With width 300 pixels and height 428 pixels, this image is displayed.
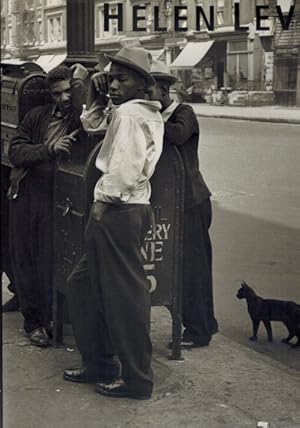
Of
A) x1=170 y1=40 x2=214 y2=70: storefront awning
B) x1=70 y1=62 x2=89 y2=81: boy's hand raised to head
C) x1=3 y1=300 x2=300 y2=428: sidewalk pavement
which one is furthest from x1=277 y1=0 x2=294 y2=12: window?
x1=3 y1=300 x2=300 y2=428: sidewalk pavement

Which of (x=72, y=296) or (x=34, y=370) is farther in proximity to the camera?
(x=34, y=370)

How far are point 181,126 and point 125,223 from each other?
520 mm

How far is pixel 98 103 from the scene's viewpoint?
4.15 metres

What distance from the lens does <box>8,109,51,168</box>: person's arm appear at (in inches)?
176

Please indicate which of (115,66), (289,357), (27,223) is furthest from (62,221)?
(289,357)

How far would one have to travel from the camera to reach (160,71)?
3971 mm

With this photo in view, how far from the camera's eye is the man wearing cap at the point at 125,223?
375 centimetres

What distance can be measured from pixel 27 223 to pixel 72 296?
79 cm

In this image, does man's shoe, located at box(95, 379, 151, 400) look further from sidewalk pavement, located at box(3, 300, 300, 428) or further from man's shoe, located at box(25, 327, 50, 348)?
man's shoe, located at box(25, 327, 50, 348)

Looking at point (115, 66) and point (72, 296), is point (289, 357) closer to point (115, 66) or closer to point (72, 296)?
point (72, 296)

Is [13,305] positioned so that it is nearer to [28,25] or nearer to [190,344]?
[190,344]

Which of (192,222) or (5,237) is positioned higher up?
(192,222)

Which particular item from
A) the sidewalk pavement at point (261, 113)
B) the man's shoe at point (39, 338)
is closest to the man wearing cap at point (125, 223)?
the sidewalk pavement at point (261, 113)

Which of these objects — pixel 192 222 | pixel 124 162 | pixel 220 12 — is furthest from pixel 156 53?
pixel 192 222
